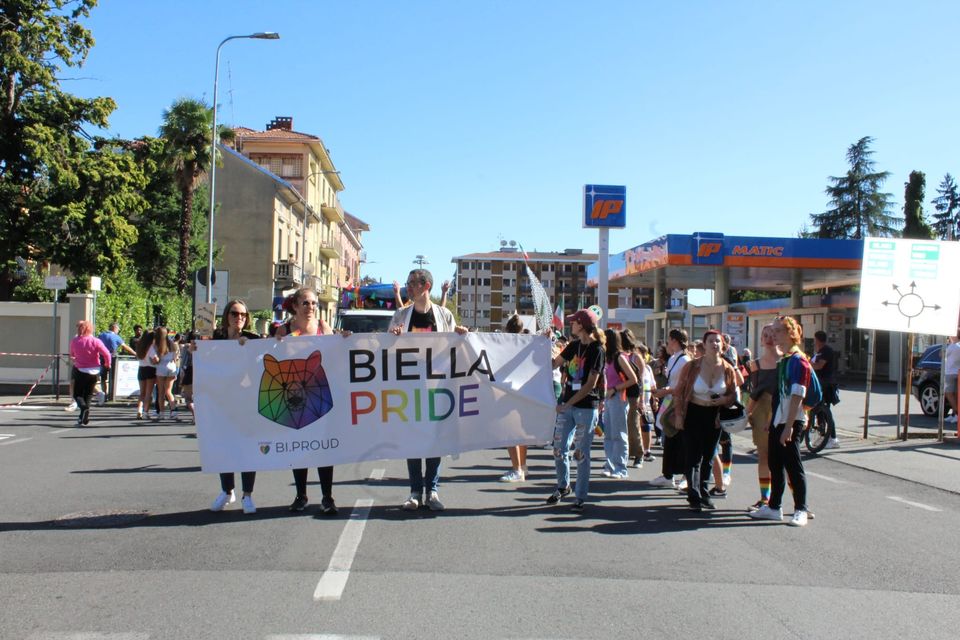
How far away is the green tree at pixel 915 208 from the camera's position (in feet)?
205

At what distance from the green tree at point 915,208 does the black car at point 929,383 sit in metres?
47.6

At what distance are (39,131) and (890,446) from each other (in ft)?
94.7

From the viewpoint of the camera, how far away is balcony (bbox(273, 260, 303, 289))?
46656 mm

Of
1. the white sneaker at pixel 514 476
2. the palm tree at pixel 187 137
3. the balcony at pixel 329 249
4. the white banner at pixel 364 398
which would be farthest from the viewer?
the balcony at pixel 329 249

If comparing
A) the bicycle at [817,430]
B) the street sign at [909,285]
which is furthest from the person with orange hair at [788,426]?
the street sign at [909,285]

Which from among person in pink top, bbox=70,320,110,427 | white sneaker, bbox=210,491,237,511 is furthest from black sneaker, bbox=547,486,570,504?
person in pink top, bbox=70,320,110,427

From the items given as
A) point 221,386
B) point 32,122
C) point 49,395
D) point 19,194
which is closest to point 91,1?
point 32,122

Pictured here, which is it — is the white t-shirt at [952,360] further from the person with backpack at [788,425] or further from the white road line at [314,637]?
the white road line at [314,637]

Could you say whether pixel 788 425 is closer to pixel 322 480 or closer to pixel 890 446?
pixel 322 480

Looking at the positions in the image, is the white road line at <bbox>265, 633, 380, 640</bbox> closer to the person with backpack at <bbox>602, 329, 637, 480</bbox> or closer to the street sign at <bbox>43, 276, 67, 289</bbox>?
the person with backpack at <bbox>602, 329, 637, 480</bbox>

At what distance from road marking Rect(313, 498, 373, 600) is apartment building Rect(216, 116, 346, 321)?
38.4 meters

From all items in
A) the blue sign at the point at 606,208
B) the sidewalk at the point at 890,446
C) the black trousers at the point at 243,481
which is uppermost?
the blue sign at the point at 606,208

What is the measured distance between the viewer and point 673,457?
9633mm

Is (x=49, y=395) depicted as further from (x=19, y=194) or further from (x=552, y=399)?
(x=552, y=399)
